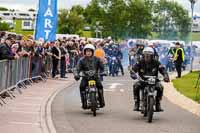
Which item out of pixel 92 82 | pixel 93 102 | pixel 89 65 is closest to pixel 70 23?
pixel 89 65

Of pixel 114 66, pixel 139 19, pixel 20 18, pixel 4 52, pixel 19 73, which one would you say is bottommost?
pixel 114 66

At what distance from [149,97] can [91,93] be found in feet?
5.67

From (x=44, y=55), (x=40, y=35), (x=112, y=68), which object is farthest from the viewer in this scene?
(x=112, y=68)

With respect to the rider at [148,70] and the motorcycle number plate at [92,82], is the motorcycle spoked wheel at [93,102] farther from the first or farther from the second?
the rider at [148,70]

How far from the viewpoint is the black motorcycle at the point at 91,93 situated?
1558 centimetres

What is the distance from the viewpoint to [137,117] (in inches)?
611

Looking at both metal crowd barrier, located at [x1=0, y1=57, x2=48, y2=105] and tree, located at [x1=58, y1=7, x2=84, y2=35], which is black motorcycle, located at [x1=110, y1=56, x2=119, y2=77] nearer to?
metal crowd barrier, located at [x1=0, y1=57, x2=48, y2=105]

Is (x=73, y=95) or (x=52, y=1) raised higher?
(x=52, y=1)

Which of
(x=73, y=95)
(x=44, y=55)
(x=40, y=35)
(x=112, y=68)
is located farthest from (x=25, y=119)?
(x=112, y=68)

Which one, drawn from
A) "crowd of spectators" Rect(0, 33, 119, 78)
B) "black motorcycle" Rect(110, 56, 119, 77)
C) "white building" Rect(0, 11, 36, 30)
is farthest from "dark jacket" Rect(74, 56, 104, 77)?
"white building" Rect(0, 11, 36, 30)

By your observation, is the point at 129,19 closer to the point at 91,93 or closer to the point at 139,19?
the point at 139,19

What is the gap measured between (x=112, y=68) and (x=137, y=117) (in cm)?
1992

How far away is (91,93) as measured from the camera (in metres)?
15.6

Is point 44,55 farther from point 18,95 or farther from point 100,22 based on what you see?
point 100,22
